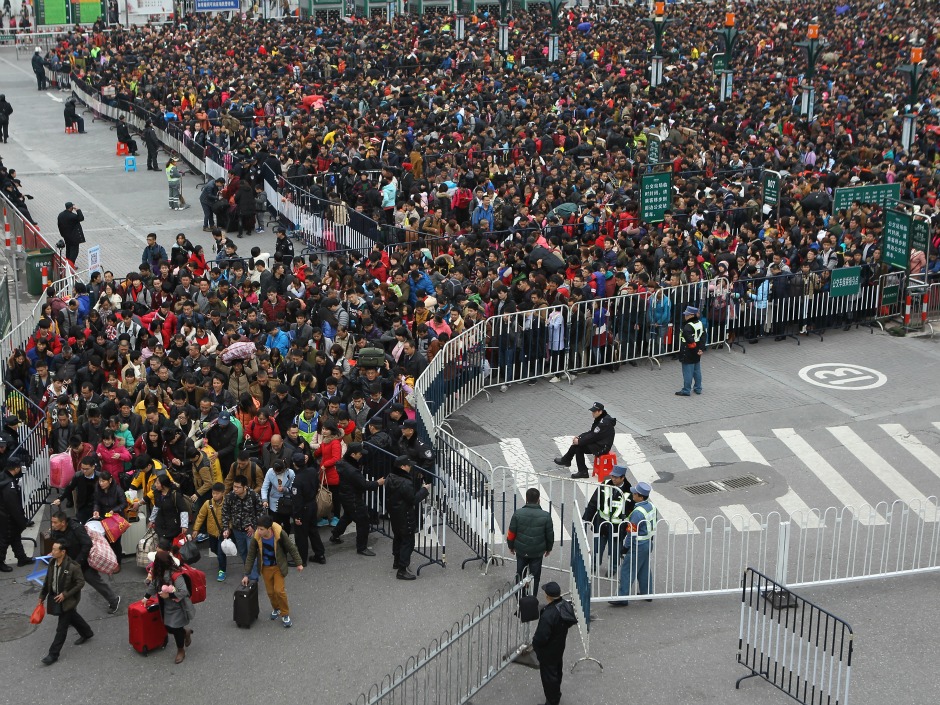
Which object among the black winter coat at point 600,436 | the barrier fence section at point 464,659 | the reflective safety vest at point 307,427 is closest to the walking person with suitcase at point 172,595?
the barrier fence section at point 464,659

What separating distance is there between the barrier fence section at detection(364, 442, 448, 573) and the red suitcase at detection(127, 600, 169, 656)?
316cm

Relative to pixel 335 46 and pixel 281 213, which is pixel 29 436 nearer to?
pixel 281 213

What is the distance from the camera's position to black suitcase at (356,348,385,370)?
19.5 m

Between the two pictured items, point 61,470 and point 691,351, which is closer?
point 61,470

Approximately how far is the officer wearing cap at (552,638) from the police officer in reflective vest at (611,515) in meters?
2.20

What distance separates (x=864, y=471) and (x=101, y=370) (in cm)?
1075

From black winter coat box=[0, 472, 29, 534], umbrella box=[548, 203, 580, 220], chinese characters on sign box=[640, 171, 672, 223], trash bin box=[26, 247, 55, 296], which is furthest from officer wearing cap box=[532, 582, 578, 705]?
trash bin box=[26, 247, 55, 296]

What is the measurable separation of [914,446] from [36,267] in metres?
17.4

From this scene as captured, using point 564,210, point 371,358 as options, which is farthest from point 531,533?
point 564,210

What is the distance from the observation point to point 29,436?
18641 mm

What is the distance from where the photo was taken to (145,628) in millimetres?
14117

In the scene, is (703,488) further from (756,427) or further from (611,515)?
(611,515)

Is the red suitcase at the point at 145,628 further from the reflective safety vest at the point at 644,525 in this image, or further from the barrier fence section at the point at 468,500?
the reflective safety vest at the point at 644,525

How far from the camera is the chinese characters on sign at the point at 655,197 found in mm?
27734
